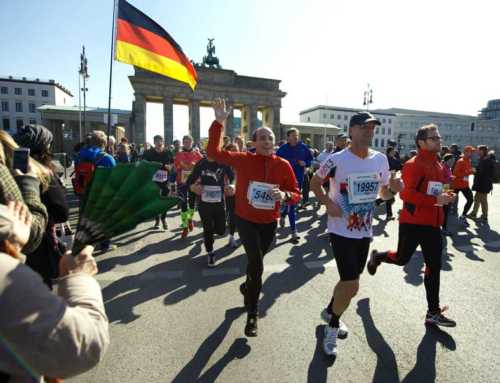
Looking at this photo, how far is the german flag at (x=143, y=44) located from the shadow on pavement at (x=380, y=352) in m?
5.50

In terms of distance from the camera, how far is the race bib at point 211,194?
5457 millimetres

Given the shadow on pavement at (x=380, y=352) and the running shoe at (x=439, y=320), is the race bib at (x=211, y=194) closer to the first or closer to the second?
the shadow on pavement at (x=380, y=352)

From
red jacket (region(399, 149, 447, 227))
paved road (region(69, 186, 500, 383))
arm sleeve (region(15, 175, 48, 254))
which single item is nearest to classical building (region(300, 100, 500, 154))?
paved road (region(69, 186, 500, 383))

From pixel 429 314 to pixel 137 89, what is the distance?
42.8 metres

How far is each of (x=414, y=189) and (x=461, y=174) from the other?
6.93 m

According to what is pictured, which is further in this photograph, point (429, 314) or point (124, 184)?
point (429, 314)

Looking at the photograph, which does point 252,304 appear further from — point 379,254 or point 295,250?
point 295,250

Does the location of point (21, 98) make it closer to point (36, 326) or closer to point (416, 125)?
point (36, 326)

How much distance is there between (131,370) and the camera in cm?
274

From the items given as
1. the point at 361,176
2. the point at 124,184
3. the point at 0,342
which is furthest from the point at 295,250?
the point at 0,342

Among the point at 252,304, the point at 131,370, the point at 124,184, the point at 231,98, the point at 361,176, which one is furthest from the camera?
the point at 231,98

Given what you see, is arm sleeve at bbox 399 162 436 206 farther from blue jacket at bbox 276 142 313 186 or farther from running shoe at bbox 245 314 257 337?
blue jacket at bbox 276 142 313 186

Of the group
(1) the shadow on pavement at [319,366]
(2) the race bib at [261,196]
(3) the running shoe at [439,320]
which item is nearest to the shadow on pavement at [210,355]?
(1) the shadow on pavement at [319,366]

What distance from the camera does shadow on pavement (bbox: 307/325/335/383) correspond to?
2.65 metres
